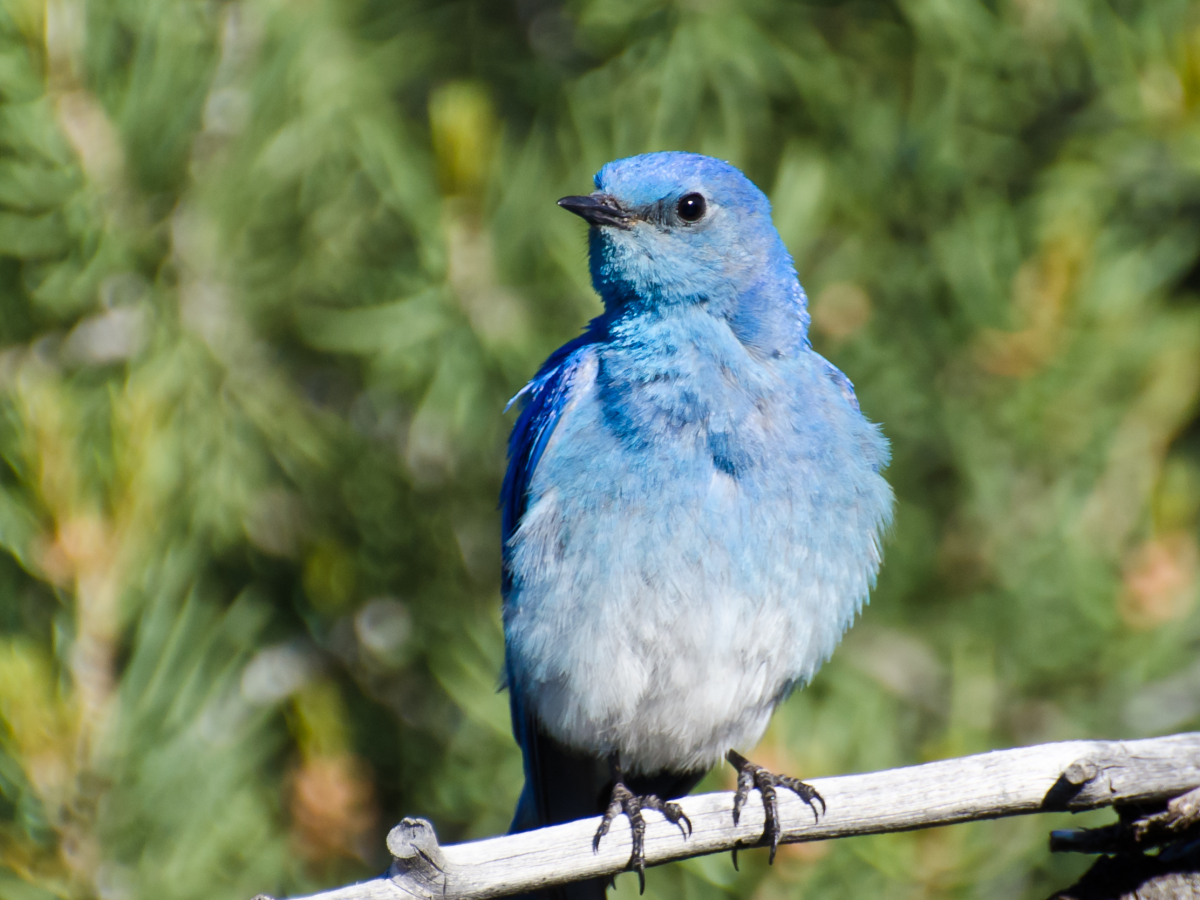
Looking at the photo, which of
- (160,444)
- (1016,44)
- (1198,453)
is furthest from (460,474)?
(1198,453)

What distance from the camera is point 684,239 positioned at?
2.82 meters

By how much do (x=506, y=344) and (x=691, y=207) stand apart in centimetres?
59

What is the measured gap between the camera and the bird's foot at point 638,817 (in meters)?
2.20

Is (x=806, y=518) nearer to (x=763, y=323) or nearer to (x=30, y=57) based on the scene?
(x=763, y=323)

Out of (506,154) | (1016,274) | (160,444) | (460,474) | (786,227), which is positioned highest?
(506,154)

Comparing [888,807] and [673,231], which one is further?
[673,231]

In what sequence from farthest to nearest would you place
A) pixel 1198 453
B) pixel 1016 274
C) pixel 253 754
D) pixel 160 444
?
pixel 1198 453 < pixel 1016 274 < pixel 253 754 < pixel 160 444

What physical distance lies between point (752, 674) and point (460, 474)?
0.96 metres

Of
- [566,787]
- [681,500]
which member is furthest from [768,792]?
[566,787]

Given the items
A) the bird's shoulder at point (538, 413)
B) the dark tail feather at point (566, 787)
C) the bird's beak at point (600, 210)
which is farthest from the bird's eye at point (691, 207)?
the dark tail feather at point (566, 787)

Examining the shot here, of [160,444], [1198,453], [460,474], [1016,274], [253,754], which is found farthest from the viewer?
[1198,453]

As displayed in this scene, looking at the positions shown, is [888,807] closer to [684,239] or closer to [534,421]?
[534,421]

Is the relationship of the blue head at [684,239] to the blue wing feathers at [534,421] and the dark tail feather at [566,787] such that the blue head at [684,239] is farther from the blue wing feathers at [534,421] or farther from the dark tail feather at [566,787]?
the dark tail feather at [566,787]

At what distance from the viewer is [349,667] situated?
3.06 m
